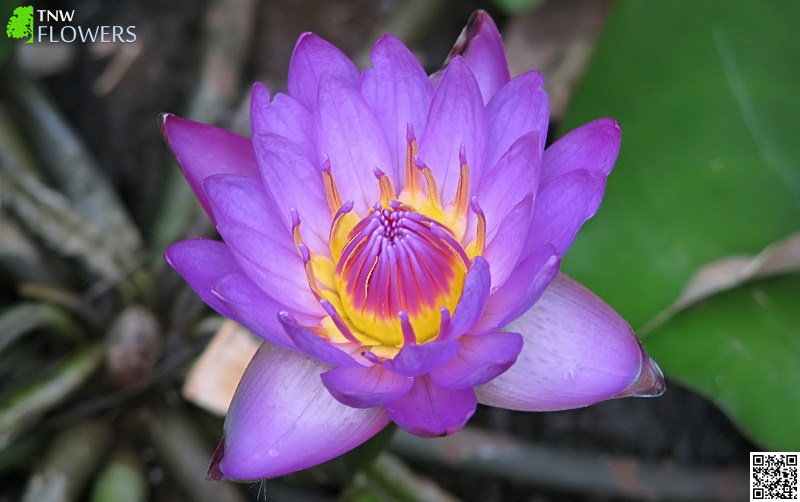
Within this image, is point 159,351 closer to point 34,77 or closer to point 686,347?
point 34,77

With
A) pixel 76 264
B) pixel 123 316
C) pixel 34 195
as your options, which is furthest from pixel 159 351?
pixel 34 195

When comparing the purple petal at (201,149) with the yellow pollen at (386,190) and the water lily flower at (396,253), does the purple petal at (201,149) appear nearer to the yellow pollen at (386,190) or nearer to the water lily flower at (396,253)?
the water lily flower at (396,253)

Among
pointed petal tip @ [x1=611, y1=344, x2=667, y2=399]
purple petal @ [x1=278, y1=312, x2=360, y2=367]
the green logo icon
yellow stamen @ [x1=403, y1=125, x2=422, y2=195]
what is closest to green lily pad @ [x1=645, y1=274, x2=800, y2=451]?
pointed petal tip @ [x1=611, y1=344, x2=667, y2=399]

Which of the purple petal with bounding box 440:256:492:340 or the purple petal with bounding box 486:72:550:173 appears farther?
the purple petal with bounding box 486:72:550:173

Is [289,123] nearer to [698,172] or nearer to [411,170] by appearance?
[411,170]

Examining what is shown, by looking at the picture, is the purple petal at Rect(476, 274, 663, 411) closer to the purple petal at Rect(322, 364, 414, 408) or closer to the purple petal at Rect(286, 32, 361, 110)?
the purple petal at Rect(322, 364, 414, 408)

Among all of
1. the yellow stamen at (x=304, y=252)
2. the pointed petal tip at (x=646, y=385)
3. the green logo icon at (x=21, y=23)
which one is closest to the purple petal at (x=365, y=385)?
the yellow stamen at (x=304, y=252)
